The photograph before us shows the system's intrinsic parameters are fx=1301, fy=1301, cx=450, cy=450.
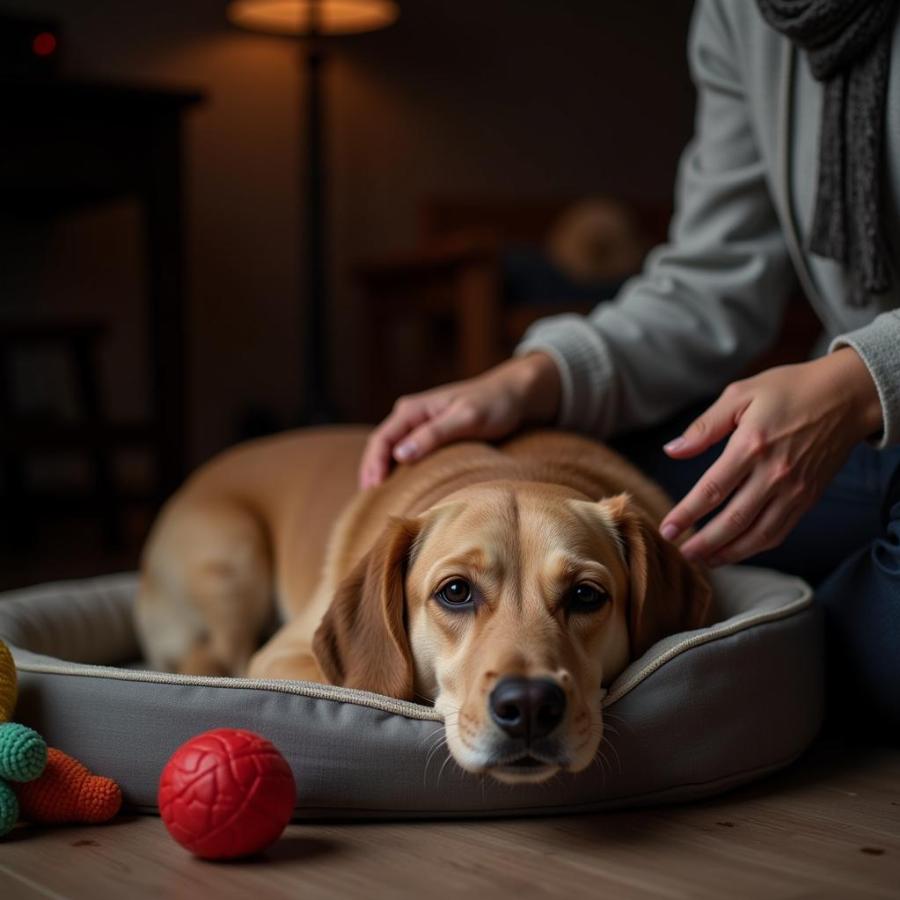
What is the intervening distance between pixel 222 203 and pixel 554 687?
4.90 m

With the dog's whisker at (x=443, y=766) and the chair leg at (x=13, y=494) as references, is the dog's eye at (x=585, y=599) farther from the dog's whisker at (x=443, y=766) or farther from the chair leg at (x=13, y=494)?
the chair leg at (x=13, y=494)

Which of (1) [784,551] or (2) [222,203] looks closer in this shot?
(1) [784,551]

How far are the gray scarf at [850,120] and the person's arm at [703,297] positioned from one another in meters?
Result: 0.32

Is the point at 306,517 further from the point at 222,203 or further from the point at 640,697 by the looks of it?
the point at 222,203

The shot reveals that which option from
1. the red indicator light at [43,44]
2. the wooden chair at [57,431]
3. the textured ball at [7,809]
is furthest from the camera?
the red indicator light at [43,44]

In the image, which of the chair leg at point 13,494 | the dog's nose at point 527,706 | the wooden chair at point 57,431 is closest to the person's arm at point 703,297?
the dog's nose at point 527,706

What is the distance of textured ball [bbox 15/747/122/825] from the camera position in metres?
1.56

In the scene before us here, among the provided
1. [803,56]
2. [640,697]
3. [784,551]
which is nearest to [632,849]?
[640,697]

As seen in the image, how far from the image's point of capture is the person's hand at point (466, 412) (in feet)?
7.24

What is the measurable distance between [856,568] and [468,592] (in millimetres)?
718

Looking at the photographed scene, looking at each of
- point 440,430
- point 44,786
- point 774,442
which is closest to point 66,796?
point 44,786

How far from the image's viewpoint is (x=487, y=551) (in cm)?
163

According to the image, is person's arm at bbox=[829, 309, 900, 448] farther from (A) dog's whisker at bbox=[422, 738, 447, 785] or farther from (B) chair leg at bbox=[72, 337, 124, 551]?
(B) chair leg at bbox=[72, 337, 124, 551]

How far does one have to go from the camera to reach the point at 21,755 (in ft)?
4.95
